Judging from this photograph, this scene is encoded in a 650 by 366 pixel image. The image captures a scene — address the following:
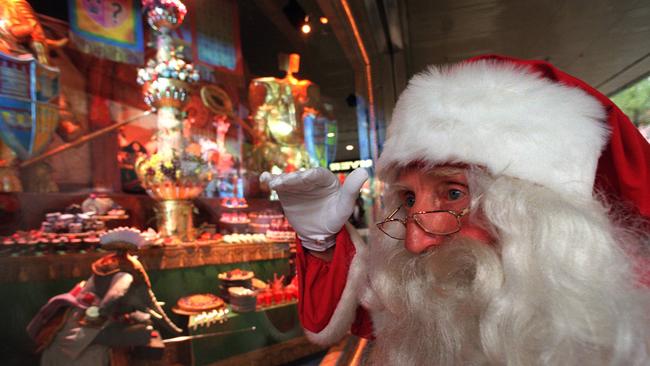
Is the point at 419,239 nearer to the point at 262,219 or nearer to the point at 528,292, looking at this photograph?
the point at 528,292

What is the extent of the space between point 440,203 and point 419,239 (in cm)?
9

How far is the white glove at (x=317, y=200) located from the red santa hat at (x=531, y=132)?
0.15 metres

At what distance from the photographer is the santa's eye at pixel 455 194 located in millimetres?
741

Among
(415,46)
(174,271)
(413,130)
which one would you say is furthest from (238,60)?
A: (415,46)

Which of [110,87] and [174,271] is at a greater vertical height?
[110,87]

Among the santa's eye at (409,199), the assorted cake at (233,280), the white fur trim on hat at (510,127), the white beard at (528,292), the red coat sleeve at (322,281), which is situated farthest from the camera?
the assorted cake at (233,280)

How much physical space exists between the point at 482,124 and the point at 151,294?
1192 millimetres

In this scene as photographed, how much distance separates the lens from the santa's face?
0.72 meters

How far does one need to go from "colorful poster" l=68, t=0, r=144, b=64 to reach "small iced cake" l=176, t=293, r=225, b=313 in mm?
1034

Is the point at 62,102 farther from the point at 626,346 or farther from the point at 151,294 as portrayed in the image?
the point at 626,346

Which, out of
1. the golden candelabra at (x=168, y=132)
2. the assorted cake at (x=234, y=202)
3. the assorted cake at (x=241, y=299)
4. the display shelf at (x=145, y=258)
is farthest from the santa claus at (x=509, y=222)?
the assorted cake at (x=234, y=202)

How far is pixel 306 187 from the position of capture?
0.88 m

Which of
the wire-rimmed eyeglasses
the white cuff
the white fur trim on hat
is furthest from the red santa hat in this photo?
the white cuff

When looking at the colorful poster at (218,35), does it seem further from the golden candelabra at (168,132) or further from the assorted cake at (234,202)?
the assorted cake at (234,202)
